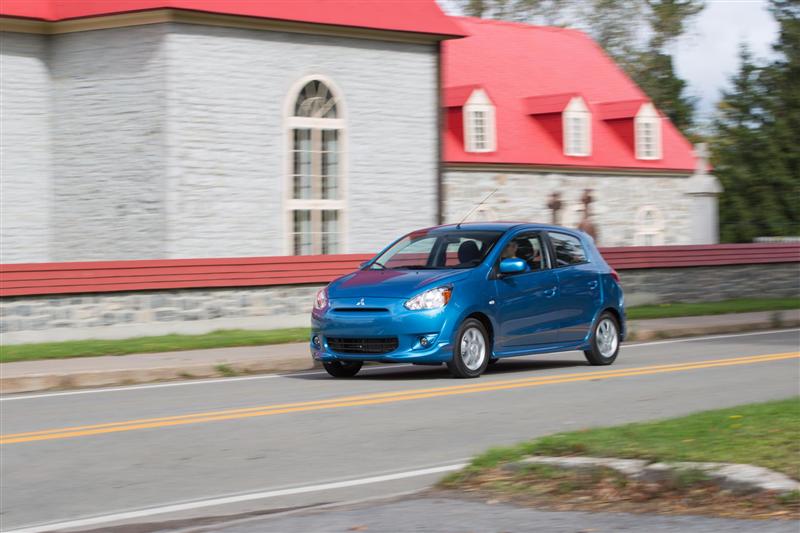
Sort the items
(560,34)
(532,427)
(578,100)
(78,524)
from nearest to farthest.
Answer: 1. (78,524)
2. (532,427)
3. (578,100)
4. (560,34)

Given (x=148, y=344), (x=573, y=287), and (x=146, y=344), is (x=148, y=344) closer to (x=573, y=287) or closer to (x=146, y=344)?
(x=146, y=344)

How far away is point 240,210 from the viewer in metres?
25.1

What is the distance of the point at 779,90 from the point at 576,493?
4309cm

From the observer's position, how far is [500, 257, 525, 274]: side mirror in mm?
14234

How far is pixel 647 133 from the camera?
43.9 meters

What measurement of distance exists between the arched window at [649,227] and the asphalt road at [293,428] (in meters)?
27.0

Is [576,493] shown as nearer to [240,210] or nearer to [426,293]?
[426,293]

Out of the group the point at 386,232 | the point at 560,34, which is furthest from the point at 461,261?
the point at 560,34

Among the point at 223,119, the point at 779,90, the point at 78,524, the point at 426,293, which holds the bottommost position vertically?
the point at 78,524

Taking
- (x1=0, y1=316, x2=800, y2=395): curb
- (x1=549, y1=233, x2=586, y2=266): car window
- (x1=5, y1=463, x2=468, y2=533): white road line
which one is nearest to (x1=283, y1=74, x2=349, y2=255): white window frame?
(x1=0, y1=316, x2=800, y2=395): curb

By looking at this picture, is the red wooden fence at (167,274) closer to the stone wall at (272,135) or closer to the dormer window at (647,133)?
the stone wall at (272,135)

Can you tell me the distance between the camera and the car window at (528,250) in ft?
48.5

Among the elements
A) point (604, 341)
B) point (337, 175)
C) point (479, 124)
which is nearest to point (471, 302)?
point (604, 341)

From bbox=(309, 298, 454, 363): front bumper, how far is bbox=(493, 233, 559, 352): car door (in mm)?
947
